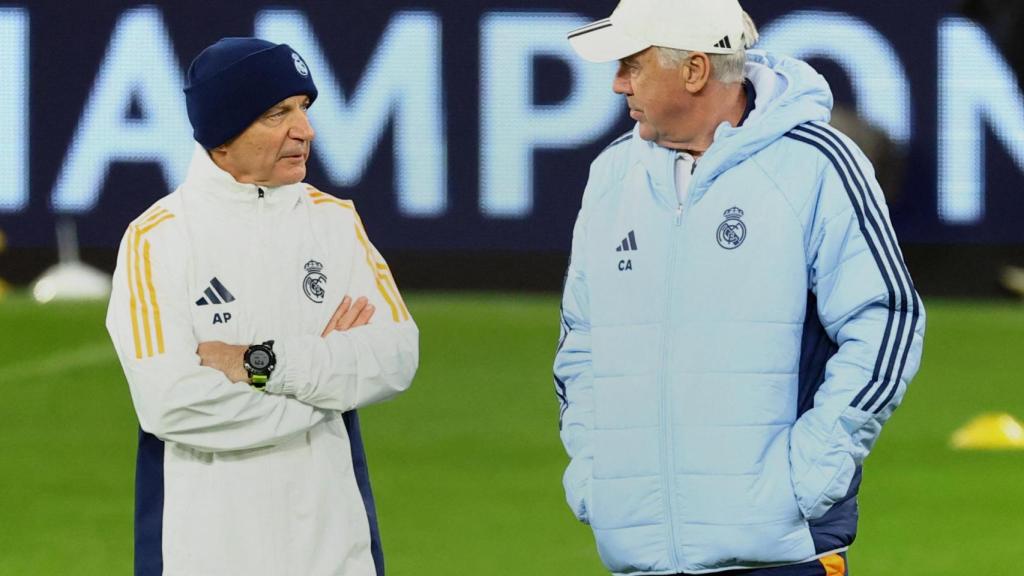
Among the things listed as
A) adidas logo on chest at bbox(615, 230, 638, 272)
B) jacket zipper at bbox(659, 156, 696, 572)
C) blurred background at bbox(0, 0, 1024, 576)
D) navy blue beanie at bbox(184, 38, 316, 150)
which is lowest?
blurred background at bbox(0, 0, 1024, 576)

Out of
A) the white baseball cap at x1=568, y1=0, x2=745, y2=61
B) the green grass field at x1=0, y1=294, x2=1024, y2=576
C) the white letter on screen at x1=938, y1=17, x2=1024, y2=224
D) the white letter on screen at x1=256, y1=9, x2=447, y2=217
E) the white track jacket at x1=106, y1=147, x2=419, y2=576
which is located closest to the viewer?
the white baseball cap at x1=568, y1=0, x2=745, y2=61

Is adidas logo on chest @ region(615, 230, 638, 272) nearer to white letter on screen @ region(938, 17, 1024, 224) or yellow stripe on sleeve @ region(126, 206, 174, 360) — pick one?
yellow stripe on sleeve @ region(126, 206, 174, 360)

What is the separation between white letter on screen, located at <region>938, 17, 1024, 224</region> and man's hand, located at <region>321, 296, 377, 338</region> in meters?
9.16

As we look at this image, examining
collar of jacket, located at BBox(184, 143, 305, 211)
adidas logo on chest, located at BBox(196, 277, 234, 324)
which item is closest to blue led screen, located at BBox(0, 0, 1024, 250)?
collar of jacket, located at BBox(184, 143, 305, 211)

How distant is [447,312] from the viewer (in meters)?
12.8

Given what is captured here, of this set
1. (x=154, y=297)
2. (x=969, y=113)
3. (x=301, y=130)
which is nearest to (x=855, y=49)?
(x=969, y=113)

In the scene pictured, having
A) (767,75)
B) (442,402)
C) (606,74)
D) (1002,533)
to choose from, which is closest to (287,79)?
(767,75)

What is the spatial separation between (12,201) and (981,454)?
6406 millimetres

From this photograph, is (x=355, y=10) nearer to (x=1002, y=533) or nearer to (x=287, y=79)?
(x=1002, y=533)

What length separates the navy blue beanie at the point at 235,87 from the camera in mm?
3895

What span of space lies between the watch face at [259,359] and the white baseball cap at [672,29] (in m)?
0.83

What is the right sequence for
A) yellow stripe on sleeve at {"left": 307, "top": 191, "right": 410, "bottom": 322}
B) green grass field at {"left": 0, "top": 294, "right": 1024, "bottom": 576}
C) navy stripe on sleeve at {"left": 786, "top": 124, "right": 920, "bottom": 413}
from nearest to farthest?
navy stripe on sleeve at {"left": 786, "top": 124, "right": 920, "bottom": 413}, yellow stripe on sleeve at {"left": 307, "top": 191, "right": 410, "bottom": 322}, green grass field at {"left": 0, "top": 294, "right": 1024, "bottom": 576}

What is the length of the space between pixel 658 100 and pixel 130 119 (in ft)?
31.0

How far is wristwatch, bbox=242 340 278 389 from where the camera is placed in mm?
3830
